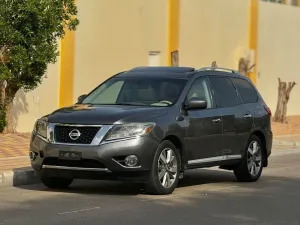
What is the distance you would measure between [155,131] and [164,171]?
2.11 feet

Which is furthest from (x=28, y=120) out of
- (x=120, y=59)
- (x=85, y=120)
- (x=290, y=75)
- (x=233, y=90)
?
(x=290, y=75)

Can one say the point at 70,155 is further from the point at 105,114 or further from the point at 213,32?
the point at 213,32

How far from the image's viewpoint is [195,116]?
11.6 metres

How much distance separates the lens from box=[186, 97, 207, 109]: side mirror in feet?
37.1

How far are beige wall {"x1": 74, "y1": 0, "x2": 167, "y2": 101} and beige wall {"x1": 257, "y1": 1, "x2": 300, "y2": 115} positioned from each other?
7071 mm

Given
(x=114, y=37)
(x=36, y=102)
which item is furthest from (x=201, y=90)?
(x=114, y=37)

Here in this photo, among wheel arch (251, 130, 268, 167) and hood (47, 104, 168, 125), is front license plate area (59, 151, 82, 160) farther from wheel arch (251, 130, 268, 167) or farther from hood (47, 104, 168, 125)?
wheel arch (251, 130, 268, 167)

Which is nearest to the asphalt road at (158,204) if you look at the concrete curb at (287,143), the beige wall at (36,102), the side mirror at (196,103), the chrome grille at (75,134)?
the chrome grille at (75,134)

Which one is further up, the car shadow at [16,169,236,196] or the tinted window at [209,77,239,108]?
the tinted window at [209,77,239,108]

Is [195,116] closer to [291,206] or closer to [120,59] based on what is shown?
[291,206]

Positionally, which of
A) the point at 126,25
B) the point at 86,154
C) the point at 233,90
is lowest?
the point at 86,154

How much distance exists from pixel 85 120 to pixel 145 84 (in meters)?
1.63

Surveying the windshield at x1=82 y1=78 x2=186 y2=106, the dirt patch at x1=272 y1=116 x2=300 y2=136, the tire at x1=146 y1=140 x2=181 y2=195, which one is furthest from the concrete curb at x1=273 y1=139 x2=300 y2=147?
the tire at x1=146 y1=140 x2=181 y2=195

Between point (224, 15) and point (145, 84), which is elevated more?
point (224, 15)
